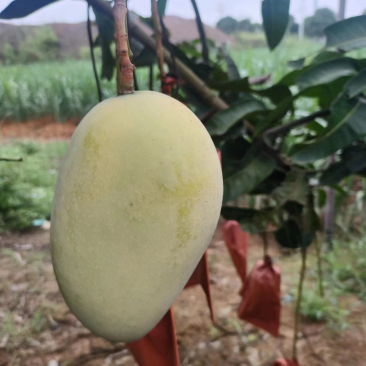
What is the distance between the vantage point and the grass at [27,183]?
199cm

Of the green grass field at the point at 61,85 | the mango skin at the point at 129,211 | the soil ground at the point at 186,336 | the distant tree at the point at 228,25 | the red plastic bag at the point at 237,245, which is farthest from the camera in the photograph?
the distant tree at the point at 228,25

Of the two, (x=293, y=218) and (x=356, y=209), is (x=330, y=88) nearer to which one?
(x=293, y=218)

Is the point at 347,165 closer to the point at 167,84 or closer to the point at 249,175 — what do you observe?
the point at 249,175

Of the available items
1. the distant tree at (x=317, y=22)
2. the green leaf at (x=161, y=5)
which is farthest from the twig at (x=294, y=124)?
the distant tree at (x=317, y=22)

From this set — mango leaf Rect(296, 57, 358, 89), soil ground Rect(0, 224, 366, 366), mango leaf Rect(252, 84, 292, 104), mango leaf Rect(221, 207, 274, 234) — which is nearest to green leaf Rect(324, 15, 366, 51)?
mango leaf Rect(296, 57, 358, 89)

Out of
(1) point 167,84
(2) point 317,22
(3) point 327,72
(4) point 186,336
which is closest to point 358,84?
(3) point 327,72

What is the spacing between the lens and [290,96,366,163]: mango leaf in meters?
0.60

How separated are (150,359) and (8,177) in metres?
1.93

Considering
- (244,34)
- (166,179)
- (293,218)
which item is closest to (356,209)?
(293,218)

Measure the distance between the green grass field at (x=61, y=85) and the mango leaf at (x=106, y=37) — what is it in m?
1.28

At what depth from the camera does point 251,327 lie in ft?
4.02

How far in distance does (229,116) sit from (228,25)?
2.50 meters

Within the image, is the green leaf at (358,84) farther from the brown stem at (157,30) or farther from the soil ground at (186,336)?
the soil ground at (186,336)

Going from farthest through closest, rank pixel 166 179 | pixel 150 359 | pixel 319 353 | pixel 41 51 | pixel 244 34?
pixel 244 34, pixel 41 51, pixel 319 353, pixel 150 359, pixel 166 179
